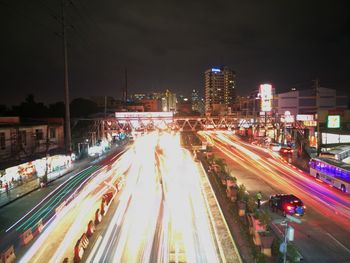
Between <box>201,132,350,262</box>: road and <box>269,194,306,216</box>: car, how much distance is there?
0.61 metres

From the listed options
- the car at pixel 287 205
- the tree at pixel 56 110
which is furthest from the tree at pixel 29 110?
the car at pixel 287 205

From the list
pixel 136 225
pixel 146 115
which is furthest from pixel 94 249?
pixel 146 115

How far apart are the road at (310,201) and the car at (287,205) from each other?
615mm

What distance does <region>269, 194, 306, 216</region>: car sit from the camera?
65.2ft

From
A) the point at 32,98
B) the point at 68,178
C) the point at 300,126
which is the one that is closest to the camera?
the point at 68,178

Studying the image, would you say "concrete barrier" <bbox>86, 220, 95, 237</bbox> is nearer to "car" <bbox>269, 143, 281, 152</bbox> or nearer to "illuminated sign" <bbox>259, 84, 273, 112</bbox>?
"car" <bbox>269, 143, 281, 152</bbox>

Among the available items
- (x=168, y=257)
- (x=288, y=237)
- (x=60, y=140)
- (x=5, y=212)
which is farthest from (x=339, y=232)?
(x=60, y=140)

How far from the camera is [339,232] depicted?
17.1 meters

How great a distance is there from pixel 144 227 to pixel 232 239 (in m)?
5.10

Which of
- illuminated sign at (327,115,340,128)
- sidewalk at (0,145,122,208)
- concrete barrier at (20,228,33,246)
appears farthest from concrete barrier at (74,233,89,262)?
illuminated sign at (327,115,340,128)

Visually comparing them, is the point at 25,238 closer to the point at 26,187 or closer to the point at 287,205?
the point at 26,187

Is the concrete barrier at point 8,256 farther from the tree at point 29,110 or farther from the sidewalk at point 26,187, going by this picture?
the tree at point 29,110

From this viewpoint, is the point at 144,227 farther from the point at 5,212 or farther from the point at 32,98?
the point at 32,98

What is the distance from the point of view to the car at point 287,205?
1986 centimetres
